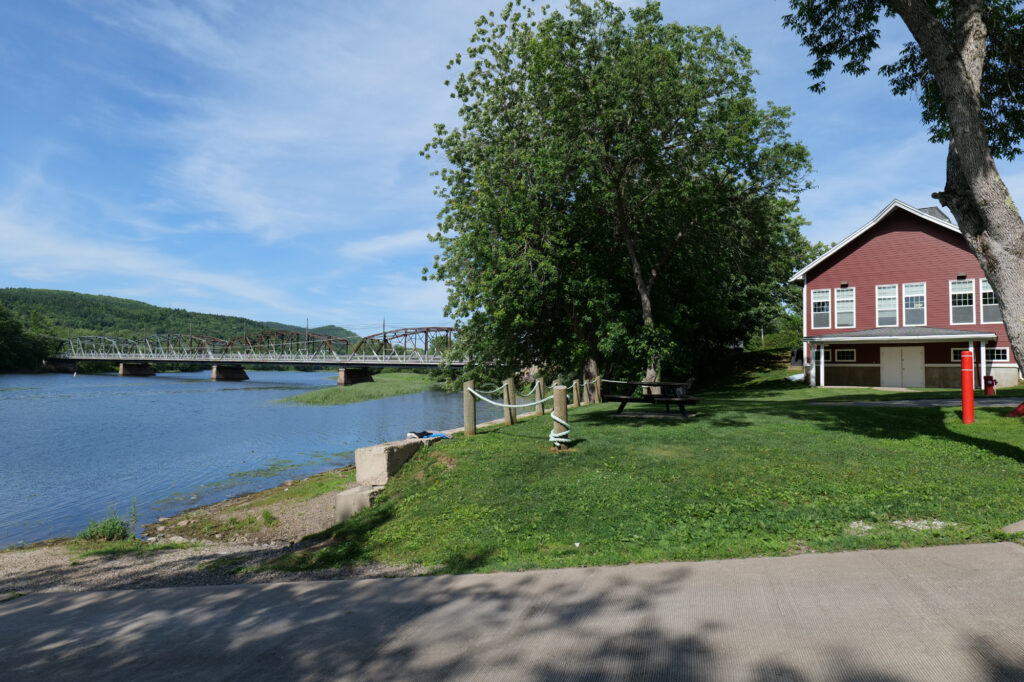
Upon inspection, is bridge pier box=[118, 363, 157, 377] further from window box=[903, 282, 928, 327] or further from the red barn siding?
window box=[903, 282, 928, 327]

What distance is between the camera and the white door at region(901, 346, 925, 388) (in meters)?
27.0

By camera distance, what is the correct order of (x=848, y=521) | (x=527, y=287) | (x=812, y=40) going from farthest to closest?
(x=527, y=287) < (x=812, y=40) < (x=848, y=521)

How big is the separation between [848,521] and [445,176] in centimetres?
2071

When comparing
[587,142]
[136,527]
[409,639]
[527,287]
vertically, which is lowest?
[136,527]

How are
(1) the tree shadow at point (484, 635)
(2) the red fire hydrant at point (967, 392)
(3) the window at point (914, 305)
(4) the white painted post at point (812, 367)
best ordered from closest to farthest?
(1) the tree shadow at point (484, 635) < (2) the red fire hydrant at point (967, 392) < (3) the window at point (914, 305) < (4) the white painted post at point (812, 367)

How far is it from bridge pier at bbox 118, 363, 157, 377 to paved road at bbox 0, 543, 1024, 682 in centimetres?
13932

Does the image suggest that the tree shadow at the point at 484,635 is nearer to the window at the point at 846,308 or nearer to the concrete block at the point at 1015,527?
the concrete block at the point at 1015,527

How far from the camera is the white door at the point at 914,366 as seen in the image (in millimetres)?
26953

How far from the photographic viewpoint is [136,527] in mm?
12227

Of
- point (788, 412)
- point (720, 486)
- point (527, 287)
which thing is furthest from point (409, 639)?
point (527, 287)

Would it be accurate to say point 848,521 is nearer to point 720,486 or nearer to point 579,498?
point 720,486

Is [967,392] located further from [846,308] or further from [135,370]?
[135,370]

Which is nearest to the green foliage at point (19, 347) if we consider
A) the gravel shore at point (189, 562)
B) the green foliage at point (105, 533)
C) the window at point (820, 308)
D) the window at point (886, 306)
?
A: the green foliage at point (105, 533)

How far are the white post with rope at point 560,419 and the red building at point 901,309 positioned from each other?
73.7 ft
